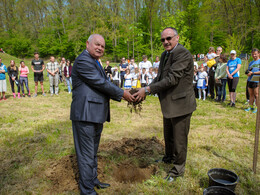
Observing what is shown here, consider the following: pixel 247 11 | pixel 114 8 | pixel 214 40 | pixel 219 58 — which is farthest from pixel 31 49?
pixel 219 58

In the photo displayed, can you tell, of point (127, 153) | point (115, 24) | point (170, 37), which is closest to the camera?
point (170, 37)

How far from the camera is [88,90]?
2.92 metres

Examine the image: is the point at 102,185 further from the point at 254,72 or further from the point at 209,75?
the point at 209,75

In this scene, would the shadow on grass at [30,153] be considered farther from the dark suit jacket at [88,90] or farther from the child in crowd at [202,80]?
the child in crowd at [202,80]

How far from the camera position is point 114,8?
37.9m

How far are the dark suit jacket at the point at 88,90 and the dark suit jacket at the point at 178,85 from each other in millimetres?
971

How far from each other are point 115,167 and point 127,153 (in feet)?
2.12

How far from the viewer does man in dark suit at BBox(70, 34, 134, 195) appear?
9.42ft

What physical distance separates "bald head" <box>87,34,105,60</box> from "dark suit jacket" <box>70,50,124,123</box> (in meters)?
0.08

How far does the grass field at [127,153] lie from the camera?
333 cm

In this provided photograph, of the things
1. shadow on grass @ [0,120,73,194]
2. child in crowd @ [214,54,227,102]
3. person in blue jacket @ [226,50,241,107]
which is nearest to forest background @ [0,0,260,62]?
child in crowd @ [214,54,227,102]

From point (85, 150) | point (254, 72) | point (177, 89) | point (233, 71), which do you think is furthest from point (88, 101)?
point (233, 71)

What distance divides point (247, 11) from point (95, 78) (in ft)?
83.8

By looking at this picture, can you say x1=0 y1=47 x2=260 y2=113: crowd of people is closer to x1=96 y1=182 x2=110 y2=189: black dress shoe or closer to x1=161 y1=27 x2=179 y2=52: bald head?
x1=161 y1=27 x2=179 y2=52: bald head
